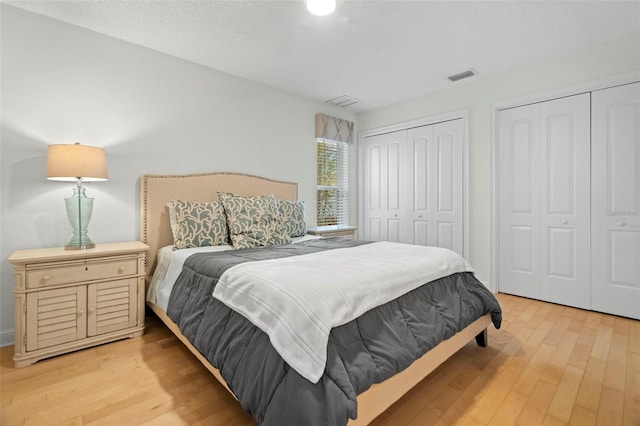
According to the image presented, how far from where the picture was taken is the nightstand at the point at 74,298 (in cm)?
193

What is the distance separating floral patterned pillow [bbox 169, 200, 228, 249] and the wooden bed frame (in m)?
0.23

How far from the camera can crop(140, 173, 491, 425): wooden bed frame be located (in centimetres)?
133

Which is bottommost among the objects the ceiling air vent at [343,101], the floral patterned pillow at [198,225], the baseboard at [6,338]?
Result: the baseboard at [6,338]

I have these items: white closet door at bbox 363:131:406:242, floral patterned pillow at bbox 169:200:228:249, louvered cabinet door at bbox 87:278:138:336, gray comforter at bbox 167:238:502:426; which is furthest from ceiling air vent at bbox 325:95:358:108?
louvered cabinet door at bbox 87:278:138:336

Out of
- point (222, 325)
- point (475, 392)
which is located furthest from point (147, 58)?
point (475, 392)

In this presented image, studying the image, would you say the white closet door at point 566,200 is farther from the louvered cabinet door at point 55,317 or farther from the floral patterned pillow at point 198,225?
the louvered cabinet door at point 55,317

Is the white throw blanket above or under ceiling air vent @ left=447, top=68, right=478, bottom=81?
under

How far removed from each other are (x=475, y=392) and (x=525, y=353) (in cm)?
70

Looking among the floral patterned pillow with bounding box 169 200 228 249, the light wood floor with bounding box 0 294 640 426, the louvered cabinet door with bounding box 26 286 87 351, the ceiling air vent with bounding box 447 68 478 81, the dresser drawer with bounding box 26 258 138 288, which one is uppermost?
the ceiling air vent with bounding box 447 68 478 81

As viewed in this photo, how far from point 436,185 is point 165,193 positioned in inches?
124

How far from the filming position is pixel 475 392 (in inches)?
65.6

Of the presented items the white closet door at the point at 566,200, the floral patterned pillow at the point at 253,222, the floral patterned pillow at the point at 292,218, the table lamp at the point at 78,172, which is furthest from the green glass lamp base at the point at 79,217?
the white closet door at the point at 566,200

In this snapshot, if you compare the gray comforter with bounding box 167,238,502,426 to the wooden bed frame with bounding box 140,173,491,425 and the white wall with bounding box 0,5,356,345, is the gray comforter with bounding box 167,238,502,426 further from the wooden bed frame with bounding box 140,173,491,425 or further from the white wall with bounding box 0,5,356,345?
the white wall with bounding box 0,5,356,345

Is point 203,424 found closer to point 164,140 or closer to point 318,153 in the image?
point 164,140
